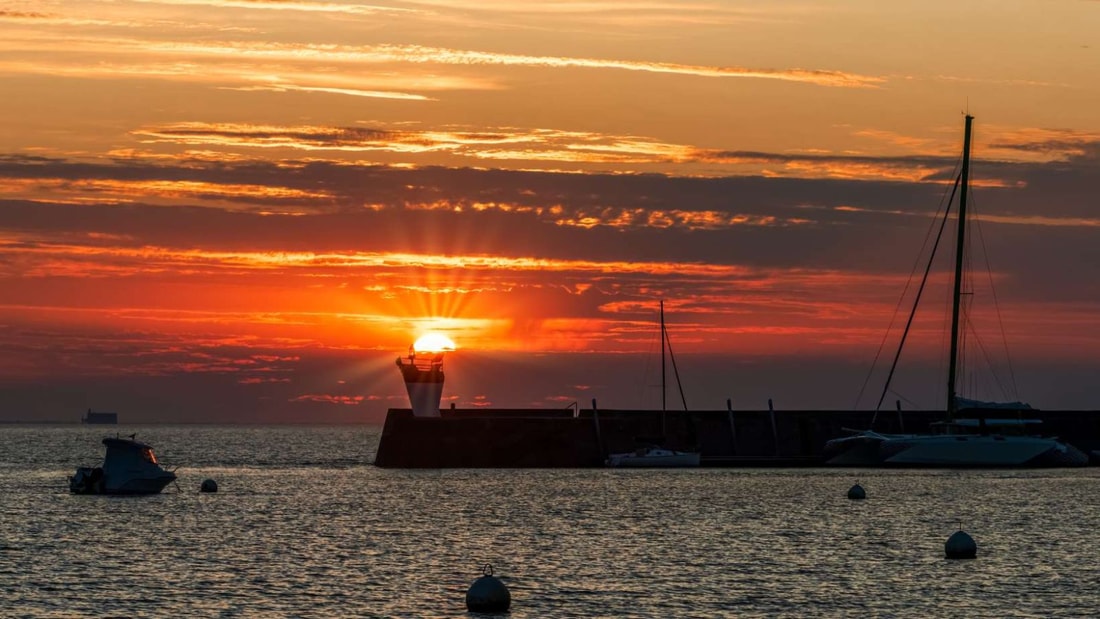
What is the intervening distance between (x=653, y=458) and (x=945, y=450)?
21.6m

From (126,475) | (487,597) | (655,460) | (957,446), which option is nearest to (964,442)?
(957,446)

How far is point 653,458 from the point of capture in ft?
408

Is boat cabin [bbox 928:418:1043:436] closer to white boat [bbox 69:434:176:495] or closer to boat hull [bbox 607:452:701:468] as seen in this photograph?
boat hull [bbox 607:452:701:468]

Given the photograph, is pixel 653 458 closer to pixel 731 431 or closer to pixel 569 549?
pixel 731 431

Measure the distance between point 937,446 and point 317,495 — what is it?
147 ft

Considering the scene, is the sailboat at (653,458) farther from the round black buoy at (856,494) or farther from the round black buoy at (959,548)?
the round black buoy at (959,548)

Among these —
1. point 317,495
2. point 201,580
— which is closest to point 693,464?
point 317,495

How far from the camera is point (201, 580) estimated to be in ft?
180

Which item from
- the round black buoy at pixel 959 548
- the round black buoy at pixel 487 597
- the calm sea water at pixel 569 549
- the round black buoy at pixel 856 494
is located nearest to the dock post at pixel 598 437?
the calm sea water at pixel 569 549

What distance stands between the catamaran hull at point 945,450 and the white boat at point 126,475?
49.4 metres

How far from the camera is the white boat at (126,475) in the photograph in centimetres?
10119

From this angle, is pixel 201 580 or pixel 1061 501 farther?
pixel 1061 501

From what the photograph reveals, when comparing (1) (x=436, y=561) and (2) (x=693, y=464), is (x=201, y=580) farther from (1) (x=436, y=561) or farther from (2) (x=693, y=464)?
(2) (x=693, y=464)

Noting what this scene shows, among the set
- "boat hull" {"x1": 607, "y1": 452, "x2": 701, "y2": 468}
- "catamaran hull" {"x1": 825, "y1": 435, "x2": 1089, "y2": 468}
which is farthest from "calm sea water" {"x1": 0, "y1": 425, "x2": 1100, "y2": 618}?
"boat hull" {"x1": 607, "y1": 452, "x2": 701, "y2": 468}
